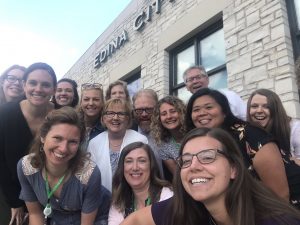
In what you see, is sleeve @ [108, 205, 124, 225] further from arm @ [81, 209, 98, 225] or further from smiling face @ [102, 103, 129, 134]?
smiling face @ [102, 103, 129, 134]

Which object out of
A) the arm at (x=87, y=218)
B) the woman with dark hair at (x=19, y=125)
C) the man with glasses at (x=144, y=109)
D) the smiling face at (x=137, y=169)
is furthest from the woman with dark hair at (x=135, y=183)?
the woman with dark hair at (x=19, y=125)

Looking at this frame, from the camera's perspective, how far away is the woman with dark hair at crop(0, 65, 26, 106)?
133 inches

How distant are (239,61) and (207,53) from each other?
1.05 metres

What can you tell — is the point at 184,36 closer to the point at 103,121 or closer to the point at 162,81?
the point at 162,81

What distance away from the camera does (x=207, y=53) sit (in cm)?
535

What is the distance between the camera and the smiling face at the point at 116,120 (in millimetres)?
2918

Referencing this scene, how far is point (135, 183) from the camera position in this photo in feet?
8.05

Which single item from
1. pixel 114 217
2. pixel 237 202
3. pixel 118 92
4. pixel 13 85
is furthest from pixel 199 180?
pixel 13 85

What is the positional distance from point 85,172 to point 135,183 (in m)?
0.44

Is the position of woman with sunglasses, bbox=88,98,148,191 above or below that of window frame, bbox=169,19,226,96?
below

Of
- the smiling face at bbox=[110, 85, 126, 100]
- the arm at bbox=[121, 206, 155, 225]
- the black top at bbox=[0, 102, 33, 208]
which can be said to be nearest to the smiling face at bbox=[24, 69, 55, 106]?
the black top at bbox=[0, 102, 33, 208]

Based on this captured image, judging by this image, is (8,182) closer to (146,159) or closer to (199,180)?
(146,159)

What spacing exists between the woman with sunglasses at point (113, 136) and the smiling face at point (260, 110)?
3.63ft

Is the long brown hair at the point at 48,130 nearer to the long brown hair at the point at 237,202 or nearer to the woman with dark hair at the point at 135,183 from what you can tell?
the woman with dark hair at the point at 135,183
